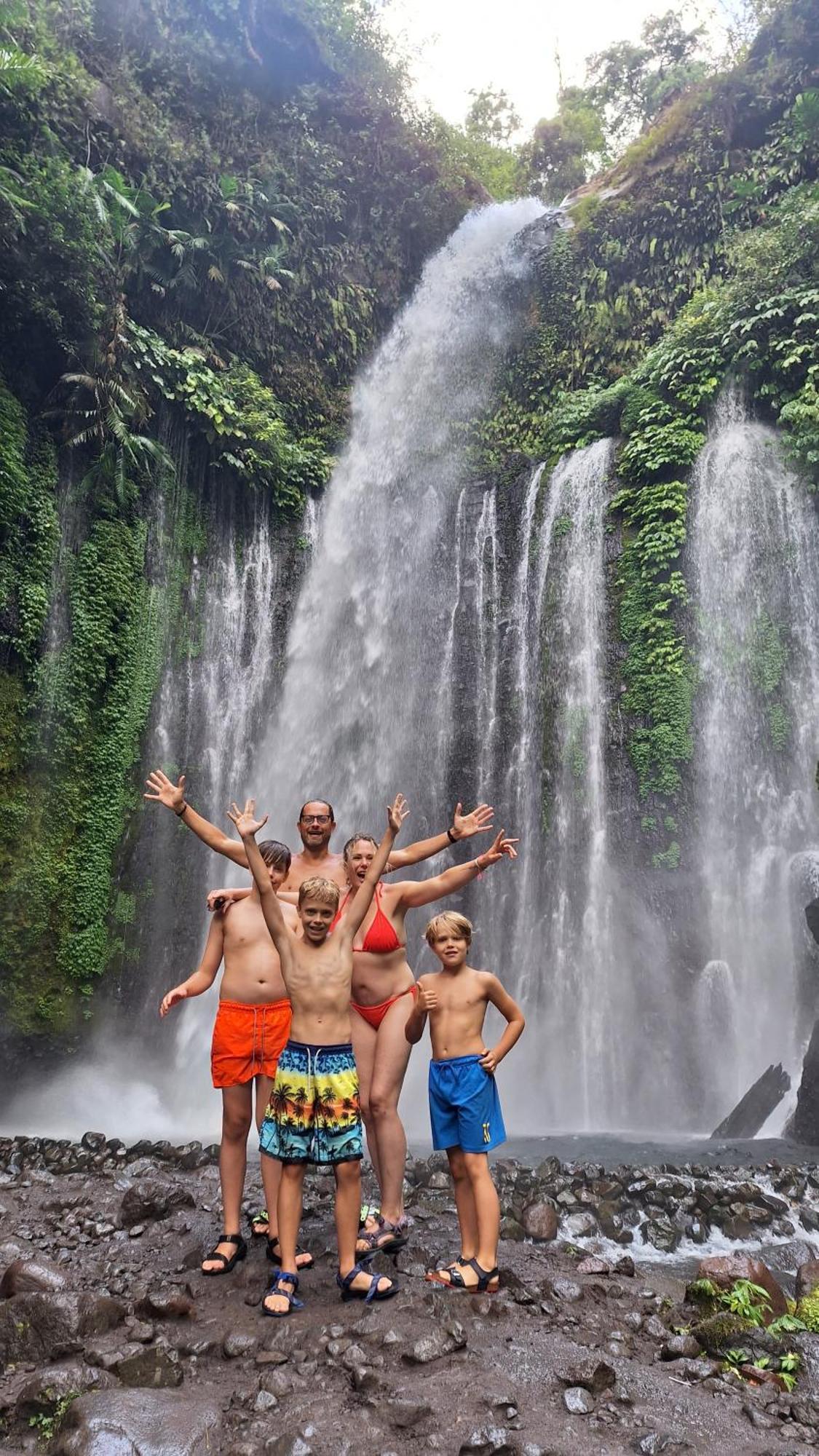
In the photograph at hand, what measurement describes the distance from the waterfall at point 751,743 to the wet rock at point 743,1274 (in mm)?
5553

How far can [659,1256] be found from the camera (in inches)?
180

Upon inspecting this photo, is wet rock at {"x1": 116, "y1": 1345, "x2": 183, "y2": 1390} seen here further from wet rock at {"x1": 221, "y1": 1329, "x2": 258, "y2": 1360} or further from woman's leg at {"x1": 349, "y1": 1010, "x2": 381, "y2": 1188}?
woman's leg at {"x1": 349, "y1": 1010, "x2": 381, "y2": 1188}

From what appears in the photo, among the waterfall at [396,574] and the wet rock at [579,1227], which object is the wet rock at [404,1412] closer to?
the wet rock at [579,1227]

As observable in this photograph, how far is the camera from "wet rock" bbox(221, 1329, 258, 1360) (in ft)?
9.52

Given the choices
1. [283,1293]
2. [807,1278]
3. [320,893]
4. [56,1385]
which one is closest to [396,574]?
[320,893]

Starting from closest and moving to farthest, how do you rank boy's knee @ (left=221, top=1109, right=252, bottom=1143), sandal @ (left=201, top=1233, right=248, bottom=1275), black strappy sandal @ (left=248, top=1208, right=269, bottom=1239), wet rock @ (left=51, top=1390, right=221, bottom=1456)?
1. wet rock @ (left=51, top=1390, right=221, bottom=1456)
2. sandal @ (left=201, top=1233, right=248, bottom=1275)
3. boy's knee @ (left=221, top=1109, right=252, bottom=1143)
4. black strappy sandal @ (left=248, top=1208, right=269, bottom=1239)

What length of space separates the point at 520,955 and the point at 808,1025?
134 inches

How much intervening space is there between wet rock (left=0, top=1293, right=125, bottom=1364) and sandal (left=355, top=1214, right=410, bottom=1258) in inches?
42.2

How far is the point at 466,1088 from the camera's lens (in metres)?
3.60

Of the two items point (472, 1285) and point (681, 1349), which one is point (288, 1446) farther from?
point (681, 1349)

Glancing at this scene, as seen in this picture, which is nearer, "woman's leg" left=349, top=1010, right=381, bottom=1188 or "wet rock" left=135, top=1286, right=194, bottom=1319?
"wet rock" left=135, top=1286, right=194, bottom=1319

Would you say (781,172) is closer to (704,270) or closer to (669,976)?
(704,270)

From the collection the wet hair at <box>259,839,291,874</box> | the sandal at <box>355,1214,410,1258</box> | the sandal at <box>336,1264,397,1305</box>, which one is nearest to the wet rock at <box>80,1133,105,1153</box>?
the sandal at <box>355,1214,410,1258</box>

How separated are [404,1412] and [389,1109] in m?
1.54
